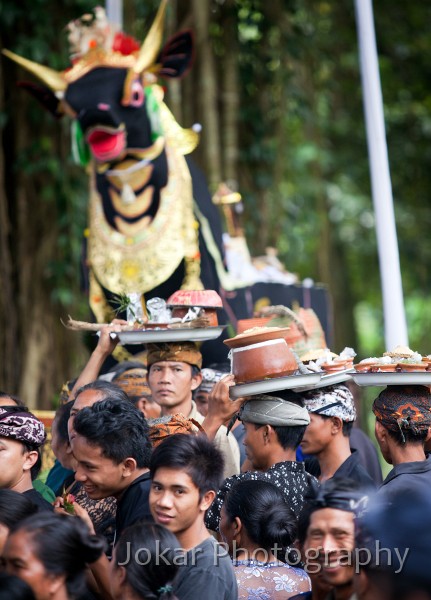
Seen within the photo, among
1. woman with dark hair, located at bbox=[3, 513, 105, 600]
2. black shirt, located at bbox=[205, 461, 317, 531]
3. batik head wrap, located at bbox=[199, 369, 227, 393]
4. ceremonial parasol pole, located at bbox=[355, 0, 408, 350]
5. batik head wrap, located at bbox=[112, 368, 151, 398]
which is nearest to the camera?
woman with dark hair, located at bbox=[3, 513, 105, 600]

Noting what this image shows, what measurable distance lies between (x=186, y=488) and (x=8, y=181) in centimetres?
665

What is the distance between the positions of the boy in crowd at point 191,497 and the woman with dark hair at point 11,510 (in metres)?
0.41

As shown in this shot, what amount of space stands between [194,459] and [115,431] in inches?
17.7

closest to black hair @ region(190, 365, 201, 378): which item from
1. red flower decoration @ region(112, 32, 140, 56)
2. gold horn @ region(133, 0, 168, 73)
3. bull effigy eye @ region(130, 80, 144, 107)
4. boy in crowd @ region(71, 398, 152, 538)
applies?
boy in crowd @ region(71, 398, 152, 538)

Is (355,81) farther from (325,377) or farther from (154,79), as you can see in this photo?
(325,377)

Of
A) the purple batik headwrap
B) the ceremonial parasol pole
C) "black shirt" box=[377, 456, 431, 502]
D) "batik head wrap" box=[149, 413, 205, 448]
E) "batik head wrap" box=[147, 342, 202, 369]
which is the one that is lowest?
"black shirt" box=[377, 456, 431, 502]

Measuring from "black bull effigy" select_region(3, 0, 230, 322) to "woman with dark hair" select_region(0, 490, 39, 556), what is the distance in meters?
3.66

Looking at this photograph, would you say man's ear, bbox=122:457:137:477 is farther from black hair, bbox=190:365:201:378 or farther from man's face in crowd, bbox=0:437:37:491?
black hair, bbox=190:365:201:378

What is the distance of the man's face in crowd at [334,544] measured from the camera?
313cm

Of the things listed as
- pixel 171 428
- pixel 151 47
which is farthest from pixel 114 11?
pixel 171 428

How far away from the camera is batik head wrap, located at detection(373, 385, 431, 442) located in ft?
14.1

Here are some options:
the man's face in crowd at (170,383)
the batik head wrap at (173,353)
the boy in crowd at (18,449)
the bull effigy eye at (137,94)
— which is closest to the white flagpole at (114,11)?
the bull effigy eye at (137,94)

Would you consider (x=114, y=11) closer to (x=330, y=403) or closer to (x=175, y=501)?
(x=330, y=403)

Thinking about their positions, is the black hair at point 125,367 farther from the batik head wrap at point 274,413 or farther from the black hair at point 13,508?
the black hair at point 13,508
